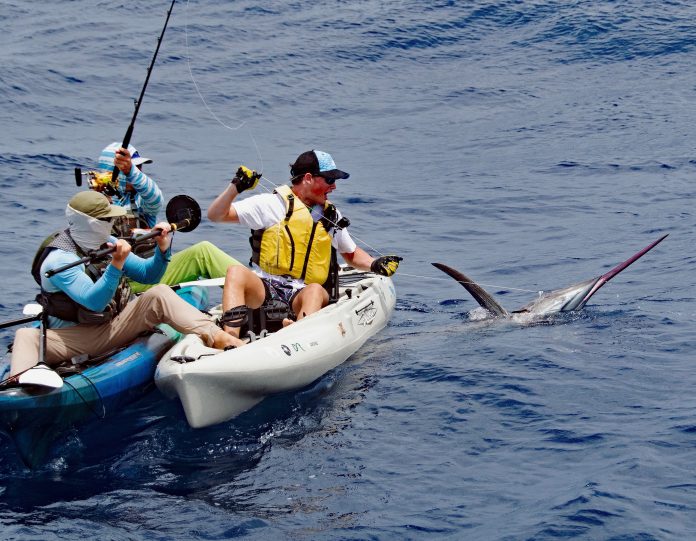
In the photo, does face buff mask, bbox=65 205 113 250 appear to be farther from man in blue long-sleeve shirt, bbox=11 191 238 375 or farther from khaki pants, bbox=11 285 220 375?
khaki pants, bbox=11 285 220 375

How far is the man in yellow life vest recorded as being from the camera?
8.45m

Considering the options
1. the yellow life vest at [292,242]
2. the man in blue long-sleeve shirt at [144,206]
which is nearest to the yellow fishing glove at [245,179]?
the yellow life vest at [292,242]

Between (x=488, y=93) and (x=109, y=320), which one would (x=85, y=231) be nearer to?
(x=109, y=320)

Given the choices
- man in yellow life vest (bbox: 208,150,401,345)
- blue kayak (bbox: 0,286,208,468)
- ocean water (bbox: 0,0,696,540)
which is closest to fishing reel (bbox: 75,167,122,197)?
man in yellow life vest (bbox: 208,150,401,345)

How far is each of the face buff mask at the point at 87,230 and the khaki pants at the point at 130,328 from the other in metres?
0.67

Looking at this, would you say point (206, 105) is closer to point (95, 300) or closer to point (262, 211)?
point (262, 211)

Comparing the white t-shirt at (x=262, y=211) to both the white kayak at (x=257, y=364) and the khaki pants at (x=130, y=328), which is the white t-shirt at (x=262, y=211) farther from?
the khaki pants at (x=130, y=328)

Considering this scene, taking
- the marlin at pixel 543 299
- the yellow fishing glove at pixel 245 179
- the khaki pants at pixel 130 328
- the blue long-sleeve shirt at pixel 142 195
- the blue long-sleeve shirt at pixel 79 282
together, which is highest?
the yellow fishing glove at pixel 245 179

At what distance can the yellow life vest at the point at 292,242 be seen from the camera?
8.52 m

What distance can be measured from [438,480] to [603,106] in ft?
41.1

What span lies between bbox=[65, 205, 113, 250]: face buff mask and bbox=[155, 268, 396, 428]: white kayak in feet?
3.08

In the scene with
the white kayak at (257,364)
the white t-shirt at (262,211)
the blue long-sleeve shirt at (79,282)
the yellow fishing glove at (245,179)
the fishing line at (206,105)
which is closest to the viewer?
the blue long-sleeve shirt at (79,282)

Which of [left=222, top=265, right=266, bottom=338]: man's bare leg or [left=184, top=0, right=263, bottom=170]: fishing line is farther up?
[left=184, top=0, right=263, bottom=170]: fishing line

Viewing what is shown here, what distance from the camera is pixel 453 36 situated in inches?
814
